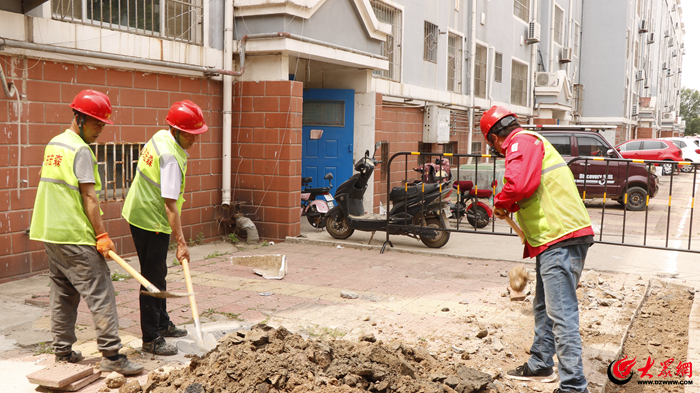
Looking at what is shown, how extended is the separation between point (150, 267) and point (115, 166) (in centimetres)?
362

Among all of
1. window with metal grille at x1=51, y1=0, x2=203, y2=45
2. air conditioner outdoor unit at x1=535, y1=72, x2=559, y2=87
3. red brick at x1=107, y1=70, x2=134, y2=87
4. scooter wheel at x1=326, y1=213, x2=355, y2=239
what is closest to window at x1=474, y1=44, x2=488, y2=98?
air conditioner outdoor unit at x1=535, y1=72, x2=559, y2=87

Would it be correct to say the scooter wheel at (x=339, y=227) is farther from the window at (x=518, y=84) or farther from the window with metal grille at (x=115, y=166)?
the window at (x=518, y=84)

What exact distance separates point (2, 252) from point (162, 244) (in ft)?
9.52

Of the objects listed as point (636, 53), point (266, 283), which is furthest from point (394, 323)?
point (636, 53)

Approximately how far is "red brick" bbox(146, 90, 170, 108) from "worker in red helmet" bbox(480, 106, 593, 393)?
5654 mm

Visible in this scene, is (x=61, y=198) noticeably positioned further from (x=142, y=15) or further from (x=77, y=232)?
(x=142, y=15)

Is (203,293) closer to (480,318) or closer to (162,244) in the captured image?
(162,244)

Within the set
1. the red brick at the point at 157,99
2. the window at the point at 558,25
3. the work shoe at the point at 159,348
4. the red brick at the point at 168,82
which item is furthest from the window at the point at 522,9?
the work shoe at the point at 159,348

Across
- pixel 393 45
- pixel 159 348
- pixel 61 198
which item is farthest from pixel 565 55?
pixel 61 198

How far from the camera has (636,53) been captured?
4075 cm

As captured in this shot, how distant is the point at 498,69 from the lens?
21094 mm

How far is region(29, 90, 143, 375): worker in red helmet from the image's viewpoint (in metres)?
4.04

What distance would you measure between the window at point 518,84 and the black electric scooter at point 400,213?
14980 mm

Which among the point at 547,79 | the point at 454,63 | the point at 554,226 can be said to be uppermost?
the point at 547,79
